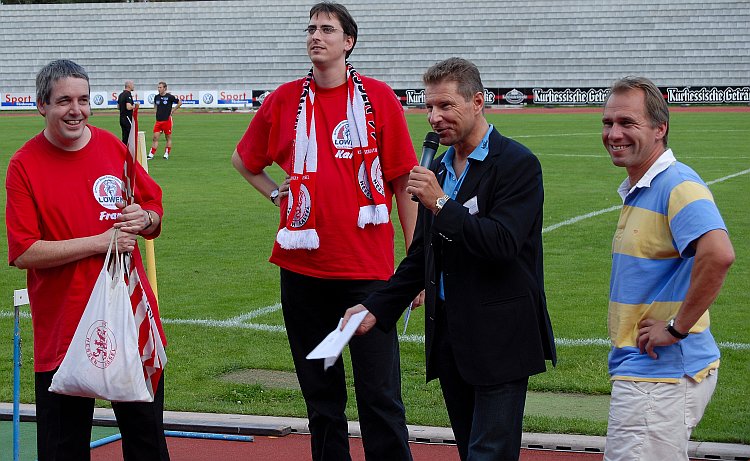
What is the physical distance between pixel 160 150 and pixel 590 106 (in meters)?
29.1

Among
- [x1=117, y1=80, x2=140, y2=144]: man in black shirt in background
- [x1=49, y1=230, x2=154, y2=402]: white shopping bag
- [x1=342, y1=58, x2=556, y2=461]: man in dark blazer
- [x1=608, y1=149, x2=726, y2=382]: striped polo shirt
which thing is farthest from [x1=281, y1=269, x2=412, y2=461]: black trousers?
[x1=117, y1=80, x2=140, y2=144]: man in black shirt in background

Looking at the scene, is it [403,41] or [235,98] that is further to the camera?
[403,41]

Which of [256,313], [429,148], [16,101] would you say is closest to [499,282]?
[429,148]

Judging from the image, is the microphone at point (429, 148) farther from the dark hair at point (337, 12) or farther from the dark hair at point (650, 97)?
the dark hair at point (337, 12)

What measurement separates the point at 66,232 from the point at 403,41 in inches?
2253

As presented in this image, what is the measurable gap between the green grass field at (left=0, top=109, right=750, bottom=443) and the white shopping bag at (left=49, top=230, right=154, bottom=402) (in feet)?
8.07

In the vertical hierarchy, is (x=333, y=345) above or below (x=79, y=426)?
above

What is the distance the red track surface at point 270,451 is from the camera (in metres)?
5.62

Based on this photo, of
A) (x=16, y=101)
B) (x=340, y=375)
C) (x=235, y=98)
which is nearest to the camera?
(x=340, y=375)

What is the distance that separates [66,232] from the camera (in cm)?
431

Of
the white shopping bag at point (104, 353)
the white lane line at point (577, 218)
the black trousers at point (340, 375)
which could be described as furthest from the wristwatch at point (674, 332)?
the white lane line at point (577, 218)

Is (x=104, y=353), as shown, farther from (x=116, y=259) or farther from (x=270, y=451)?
(x=270, y=451)

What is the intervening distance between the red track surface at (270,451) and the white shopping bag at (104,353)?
1669 mm

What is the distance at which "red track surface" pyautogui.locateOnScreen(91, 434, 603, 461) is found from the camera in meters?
5.62
